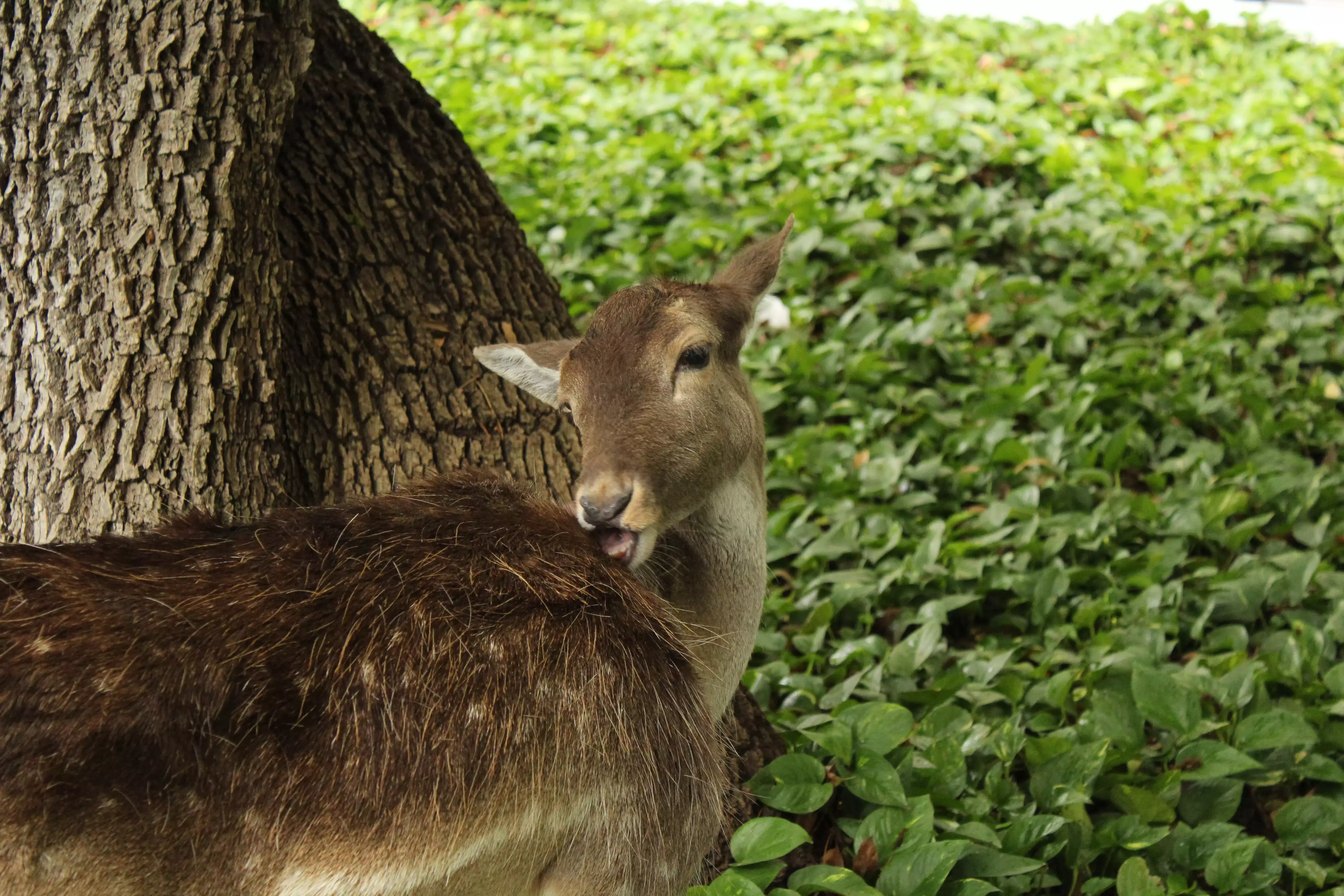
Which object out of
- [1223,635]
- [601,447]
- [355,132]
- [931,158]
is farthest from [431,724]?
[931,158]

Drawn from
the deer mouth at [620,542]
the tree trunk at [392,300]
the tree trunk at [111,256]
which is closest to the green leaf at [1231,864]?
the deer mouth at [620,542]

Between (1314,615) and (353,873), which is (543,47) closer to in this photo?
(1314,615)

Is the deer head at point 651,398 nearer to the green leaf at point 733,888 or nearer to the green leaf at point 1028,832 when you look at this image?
the green leaf at point 733,888

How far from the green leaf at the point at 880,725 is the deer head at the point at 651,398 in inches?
35.8

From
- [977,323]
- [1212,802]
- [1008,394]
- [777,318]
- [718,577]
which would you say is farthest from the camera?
[977,323]

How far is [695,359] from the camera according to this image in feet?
10.4

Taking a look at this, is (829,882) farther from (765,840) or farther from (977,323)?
(977,323)

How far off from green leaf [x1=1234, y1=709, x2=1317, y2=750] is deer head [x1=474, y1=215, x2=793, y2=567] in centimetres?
177

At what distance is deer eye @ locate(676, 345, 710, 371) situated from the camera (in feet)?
10.3

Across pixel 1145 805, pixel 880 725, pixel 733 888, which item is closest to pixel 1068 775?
pixel 1145 805

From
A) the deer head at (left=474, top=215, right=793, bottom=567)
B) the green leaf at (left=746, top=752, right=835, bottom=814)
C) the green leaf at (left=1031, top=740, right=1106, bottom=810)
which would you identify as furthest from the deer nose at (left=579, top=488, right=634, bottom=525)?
the green leaf at (left=1031, top=740, right=1106, bottom=810)

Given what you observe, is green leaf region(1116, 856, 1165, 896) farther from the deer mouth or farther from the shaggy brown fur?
the deer mouth

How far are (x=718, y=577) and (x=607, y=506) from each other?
1.73 feet

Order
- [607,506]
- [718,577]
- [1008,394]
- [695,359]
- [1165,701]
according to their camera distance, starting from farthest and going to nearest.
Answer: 1. [1008,394]
2. [1165,701]
3. [718,577]
4. [695,359]
5. [607,506]
